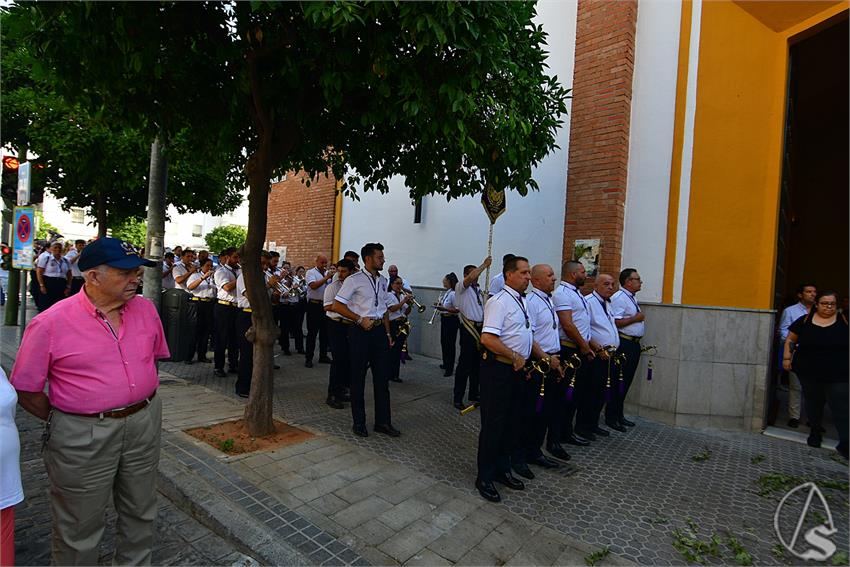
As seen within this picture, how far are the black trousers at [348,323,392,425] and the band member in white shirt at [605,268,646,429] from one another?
9.69ft

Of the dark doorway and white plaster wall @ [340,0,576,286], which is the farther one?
the dark doorway

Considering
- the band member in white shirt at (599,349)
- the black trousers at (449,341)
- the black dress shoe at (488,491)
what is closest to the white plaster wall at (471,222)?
the black trousers at (449,341)

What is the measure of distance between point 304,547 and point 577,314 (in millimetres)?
3546

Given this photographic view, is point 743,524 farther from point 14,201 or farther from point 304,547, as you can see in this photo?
point 14,201

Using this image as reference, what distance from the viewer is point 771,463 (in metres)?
5.14

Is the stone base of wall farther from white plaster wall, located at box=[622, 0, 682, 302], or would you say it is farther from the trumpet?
the trumpet

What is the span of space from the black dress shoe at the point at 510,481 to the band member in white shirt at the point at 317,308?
5435mm

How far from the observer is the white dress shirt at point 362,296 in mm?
5410

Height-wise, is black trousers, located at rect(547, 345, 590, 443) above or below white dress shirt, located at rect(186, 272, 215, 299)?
below

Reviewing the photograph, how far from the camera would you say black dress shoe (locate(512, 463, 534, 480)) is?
4.33m

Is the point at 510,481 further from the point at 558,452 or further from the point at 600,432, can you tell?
the point at 600,432

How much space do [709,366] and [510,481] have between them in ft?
12.6

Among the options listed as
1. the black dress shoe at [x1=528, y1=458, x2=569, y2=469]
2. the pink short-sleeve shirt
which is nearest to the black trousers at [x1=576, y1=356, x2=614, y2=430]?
the black dress shoe at [x1=528, y1=458, x2=569, y2=469]

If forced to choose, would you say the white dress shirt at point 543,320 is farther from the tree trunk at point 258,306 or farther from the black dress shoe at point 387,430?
the tree trunk at point 258,306
